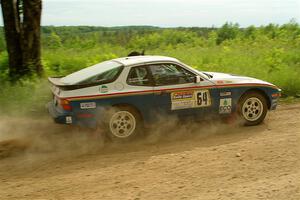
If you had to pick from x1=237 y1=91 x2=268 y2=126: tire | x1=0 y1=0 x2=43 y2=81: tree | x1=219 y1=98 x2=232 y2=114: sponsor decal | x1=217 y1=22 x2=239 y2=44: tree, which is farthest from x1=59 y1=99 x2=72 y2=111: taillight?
x1=217 y1=22 x2=239 y2=44: tree

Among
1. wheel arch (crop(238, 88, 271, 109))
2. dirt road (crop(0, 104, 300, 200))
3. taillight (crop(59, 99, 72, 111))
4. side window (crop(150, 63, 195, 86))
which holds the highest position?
side window (crop(150, 63, 195, 86))

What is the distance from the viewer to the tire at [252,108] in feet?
26.0

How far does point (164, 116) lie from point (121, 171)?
1.91 metres

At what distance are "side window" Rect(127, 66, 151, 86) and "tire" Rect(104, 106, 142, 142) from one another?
0.48 m

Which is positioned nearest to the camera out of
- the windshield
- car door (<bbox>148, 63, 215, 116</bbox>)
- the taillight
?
the taillight

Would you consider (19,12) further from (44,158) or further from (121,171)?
(121,171)

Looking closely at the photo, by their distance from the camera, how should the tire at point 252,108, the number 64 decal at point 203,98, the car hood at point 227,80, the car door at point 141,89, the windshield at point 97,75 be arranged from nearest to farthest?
1. the windshield at point 97,75
2. the car door at point 141,89
3. the number 64 decal at point 203,98
4. the car hood at point 227,80
5. the tire at point 252,108

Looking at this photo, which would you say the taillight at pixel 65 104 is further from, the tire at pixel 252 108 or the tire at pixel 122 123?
the tire at pixel 252 108

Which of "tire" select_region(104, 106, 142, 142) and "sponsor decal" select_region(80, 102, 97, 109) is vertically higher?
"sponsor decal" select_region(80, 102, 97, 109)

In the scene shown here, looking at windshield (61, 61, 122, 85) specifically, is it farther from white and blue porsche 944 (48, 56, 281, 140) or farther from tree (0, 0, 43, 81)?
tree (0, 0, 43, 81)

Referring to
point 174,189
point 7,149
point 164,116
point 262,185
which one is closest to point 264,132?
point 164,116

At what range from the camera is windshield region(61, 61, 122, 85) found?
695 centimetres

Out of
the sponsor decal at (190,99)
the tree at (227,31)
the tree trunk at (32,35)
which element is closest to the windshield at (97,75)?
the sponsor decal at (190,99)

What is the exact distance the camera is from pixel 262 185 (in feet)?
16.8
